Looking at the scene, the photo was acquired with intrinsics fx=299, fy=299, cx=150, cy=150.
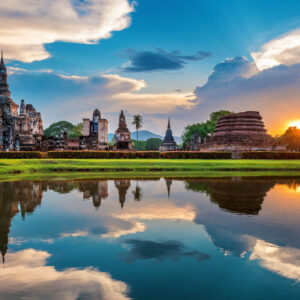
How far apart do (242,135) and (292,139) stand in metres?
21.2

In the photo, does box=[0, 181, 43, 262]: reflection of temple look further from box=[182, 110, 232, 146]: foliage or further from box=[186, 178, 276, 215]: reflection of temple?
box=[182, 110, 232, 146]: foliage

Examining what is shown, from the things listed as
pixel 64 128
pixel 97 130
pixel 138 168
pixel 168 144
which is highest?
pixel 64 128

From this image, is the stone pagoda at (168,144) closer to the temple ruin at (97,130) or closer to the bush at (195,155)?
the temple ruin at (97,130)

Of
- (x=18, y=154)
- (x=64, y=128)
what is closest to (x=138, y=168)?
(x=18, y=154)

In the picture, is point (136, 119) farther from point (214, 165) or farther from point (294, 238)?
point (294, 238)

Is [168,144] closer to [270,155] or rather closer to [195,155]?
[195,155]

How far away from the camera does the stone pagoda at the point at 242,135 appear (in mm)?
50406

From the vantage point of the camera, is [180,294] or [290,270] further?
[290,270]

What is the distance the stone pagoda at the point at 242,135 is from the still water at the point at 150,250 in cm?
4204

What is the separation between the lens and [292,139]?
66.6 m

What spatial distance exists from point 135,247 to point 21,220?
3611mm

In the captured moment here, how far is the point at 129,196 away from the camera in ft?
38.1

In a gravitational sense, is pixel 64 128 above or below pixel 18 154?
above

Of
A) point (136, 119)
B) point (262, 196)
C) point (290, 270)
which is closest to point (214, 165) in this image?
point (262, 196)
